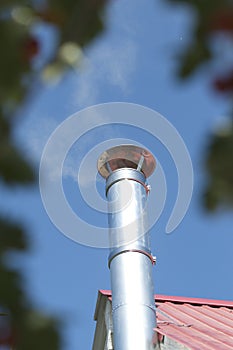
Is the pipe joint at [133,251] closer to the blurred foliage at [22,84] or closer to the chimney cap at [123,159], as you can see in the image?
the chimney cap at [123,159]

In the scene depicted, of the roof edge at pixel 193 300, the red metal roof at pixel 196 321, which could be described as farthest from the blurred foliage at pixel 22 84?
the roof edge at pixel 193 300

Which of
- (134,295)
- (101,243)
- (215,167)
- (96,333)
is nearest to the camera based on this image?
(215,167)

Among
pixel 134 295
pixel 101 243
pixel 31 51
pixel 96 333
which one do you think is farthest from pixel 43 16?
pixel 96 333

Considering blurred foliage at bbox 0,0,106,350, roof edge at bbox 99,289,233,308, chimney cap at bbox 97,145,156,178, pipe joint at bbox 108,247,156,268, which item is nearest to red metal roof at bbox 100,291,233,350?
roof edge at bbox 99,289,233,308

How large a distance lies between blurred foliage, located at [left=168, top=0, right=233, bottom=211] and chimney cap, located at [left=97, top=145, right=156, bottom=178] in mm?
6179

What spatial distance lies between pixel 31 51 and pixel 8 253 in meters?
0.28

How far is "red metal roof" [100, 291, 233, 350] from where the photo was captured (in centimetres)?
573

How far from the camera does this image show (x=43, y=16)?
0.98 metres

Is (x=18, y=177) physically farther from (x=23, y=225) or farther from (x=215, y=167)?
(x=215, y=167)

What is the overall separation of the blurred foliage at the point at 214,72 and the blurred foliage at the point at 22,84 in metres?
0.13

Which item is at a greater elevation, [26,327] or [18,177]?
[18,177]

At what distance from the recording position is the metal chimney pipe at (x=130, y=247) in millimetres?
5891

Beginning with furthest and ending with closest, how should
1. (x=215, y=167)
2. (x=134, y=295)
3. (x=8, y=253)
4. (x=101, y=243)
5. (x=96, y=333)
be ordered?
(x=96, y=333)
(x=101, y=243)
(x=134, y=295)
(x=8, y=253)
(x=215, y=167)

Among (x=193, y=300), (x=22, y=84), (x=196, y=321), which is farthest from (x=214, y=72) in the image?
(x=193, y=300)
